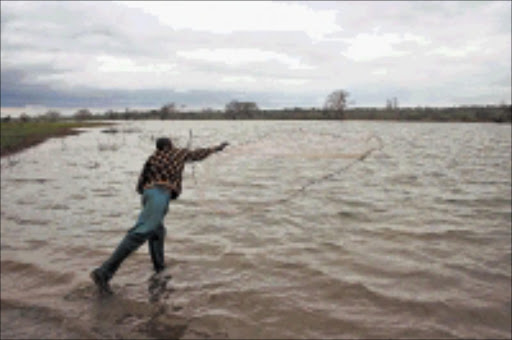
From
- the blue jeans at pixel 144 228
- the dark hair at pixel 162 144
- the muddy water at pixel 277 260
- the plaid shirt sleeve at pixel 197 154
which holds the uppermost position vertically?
the dark hair at pixel 162 144

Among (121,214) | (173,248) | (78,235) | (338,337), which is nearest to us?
(338,337)

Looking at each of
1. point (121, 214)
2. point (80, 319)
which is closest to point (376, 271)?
point (80, 319)

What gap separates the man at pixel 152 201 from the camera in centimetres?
660

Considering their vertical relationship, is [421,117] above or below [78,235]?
above

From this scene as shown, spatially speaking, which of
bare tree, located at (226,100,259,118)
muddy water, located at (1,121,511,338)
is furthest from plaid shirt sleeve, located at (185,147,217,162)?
bare tree, located at (226,100,259,118)

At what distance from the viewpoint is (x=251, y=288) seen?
23.2ft

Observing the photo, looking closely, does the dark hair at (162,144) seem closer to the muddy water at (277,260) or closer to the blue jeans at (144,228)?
the blue jeans at (144,228)

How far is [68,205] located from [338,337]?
37.9 feet

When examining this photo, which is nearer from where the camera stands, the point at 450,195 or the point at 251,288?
the point at 251,288

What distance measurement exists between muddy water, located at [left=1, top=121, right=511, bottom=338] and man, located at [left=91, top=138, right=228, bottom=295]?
1.53 feet

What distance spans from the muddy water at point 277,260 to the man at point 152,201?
0.47m

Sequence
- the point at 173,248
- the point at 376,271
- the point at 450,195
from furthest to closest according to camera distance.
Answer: the point at 450,195
the point at 173,248
the point at 376,271

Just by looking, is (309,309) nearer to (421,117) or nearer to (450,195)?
(450,195)

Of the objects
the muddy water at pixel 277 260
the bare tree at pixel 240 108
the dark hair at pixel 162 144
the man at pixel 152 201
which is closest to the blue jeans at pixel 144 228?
the man at pixel 152 201
